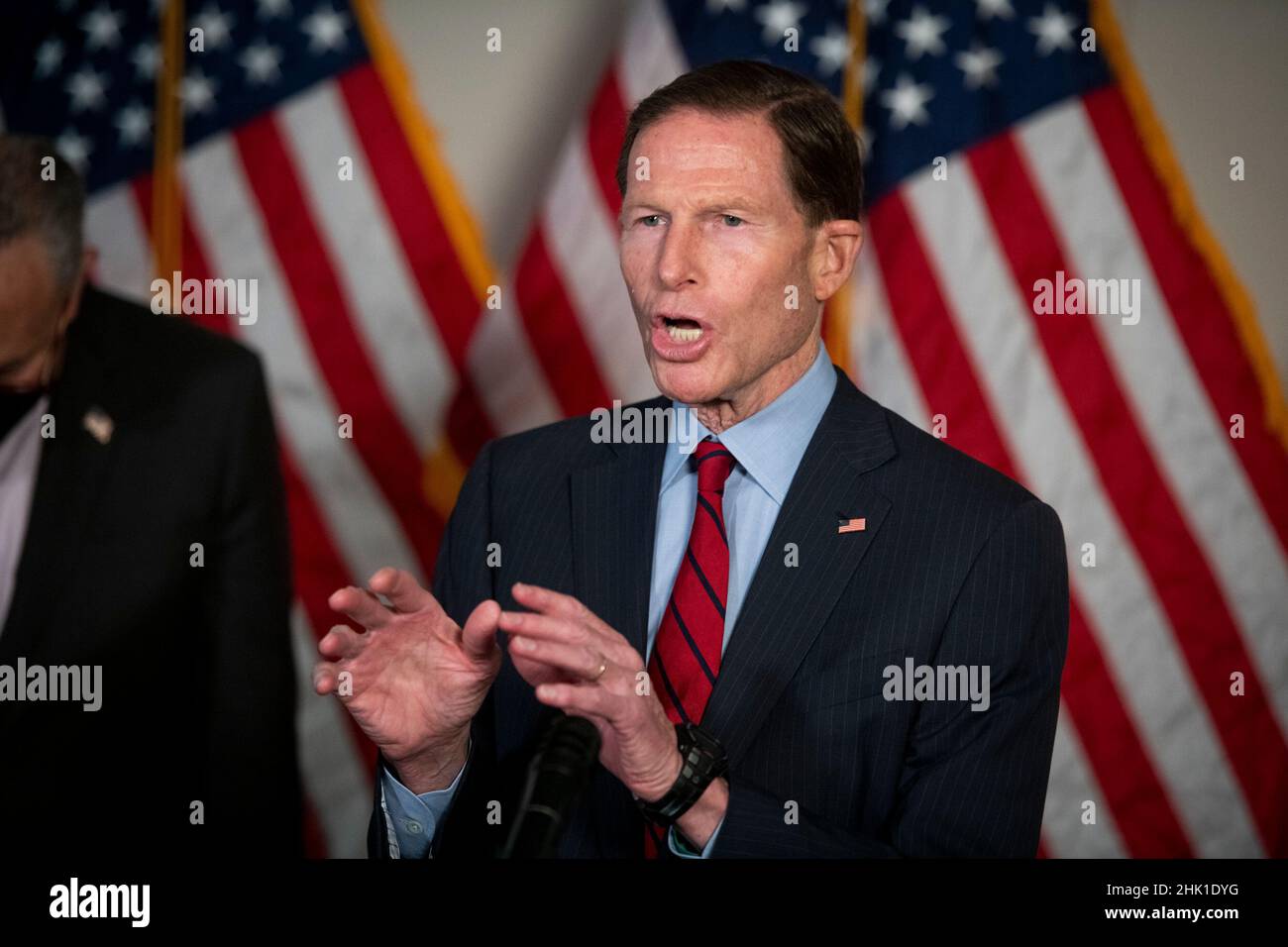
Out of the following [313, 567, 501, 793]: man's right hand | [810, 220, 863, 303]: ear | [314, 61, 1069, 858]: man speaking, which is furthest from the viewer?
[810, 220, 863, 303]: ear

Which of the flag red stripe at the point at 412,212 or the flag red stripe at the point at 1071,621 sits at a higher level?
the flag red stripe at the point at 412,212

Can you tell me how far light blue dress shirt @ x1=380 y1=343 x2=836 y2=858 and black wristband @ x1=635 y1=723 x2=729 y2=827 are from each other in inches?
10.7

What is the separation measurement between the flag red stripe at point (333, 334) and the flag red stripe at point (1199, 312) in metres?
1.54

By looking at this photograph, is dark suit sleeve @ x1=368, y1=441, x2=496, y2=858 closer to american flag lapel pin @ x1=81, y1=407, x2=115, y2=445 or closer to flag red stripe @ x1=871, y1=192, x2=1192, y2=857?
american flag lapel pin @ x1=81, y1=407, x2=115, y2=445

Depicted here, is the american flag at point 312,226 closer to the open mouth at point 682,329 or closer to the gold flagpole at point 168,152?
the gold flagpole at point 168,152

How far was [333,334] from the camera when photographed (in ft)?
9.31

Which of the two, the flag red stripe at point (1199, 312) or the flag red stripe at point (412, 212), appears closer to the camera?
the flag red stripe at point (1199, 312)

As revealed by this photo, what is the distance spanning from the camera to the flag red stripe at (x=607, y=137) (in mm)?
2783

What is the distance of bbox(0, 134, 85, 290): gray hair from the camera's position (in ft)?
7.79

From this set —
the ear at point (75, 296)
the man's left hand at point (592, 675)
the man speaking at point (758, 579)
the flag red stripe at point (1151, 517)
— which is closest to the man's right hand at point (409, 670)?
the man speaking at point (758, 579)

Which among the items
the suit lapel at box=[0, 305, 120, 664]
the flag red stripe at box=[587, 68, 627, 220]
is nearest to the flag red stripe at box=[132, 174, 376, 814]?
the suit lapel at box=[0, 305, 120, 664]

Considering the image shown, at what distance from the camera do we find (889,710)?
1646 mm

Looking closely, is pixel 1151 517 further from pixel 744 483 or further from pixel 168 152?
pixel 168 152
